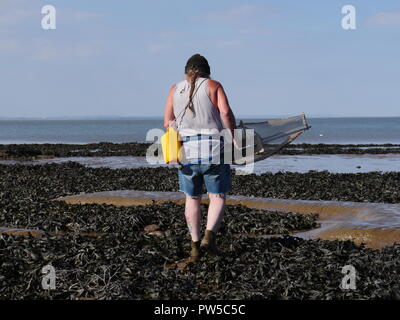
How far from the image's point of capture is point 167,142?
668 cm

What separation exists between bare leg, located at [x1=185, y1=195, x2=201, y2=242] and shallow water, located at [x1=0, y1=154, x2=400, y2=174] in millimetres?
20737

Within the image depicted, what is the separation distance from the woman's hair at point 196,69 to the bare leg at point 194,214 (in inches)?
44.0

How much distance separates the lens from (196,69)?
6.62 m

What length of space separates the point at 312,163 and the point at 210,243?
28.7 m

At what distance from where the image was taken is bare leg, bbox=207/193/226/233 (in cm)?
684

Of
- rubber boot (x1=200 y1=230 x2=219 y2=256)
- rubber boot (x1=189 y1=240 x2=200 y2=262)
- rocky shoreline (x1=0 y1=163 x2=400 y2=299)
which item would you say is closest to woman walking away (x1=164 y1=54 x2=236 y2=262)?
rubber boot (x1=200 y1=230 x2=219 y2=256)

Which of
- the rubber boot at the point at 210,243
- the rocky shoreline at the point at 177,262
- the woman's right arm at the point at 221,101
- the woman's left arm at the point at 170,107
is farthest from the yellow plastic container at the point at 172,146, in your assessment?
the rocky shoreline at the point at 177,262

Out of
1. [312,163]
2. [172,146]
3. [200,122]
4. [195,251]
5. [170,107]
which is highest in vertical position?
[170,107]

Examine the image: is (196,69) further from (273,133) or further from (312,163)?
(312,163)

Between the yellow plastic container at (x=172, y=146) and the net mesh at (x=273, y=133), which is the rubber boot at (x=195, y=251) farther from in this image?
the net mesh at (x=273, y=133)

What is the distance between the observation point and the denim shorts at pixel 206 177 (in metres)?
6.70

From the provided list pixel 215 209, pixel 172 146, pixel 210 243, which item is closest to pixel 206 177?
pixel 215 209

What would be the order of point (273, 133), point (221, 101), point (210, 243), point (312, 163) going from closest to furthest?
point (221, 101) < point (210, 243) < point (273, 133) < point (312, 163)
